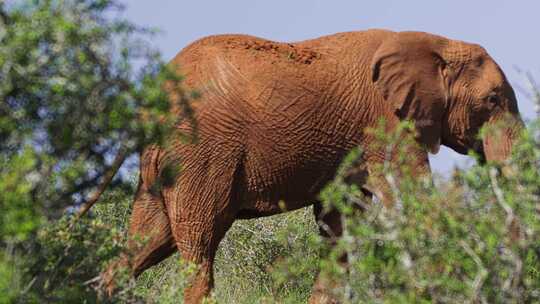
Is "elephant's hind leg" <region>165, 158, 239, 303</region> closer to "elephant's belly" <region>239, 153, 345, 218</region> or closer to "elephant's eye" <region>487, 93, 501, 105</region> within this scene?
"elephant's belly" <region>239, 153, 345, 218</region>

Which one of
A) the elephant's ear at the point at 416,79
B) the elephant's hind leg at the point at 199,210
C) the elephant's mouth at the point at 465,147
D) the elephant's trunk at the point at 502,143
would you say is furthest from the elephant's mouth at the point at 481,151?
the elephant's hind leg at the point at 199,210

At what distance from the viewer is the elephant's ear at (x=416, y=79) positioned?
9.92 m

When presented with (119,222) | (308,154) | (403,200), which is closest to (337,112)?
(308,154)

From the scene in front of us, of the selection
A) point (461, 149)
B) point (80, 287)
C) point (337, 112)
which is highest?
point (80, 287)

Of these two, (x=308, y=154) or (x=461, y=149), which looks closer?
(x=308, y=154)

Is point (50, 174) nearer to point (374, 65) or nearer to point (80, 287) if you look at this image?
point (80, 287)

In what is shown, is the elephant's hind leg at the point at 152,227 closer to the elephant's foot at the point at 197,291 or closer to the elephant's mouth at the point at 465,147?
the elephant's foot at the point at 197,291

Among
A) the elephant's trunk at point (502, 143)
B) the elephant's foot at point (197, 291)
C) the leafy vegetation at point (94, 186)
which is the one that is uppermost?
the leafy vegetation at point (94, 186)

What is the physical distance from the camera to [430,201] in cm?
685

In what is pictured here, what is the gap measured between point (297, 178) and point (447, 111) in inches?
54.9

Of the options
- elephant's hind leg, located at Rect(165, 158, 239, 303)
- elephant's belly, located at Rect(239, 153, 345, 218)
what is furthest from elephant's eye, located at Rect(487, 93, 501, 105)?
elephant's hind leg, located at Rect(165, 158, 239, 303)

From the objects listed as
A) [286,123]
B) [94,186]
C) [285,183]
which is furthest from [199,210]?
[94,186]

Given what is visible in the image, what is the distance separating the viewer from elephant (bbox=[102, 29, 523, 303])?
9.10m

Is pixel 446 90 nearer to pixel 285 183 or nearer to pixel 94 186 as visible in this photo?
pixel 285 183
